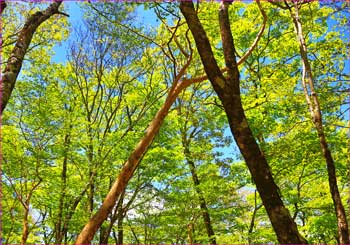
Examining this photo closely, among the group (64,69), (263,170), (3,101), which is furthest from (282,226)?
(64,69)

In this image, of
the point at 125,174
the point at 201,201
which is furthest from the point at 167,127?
the point at 125,174

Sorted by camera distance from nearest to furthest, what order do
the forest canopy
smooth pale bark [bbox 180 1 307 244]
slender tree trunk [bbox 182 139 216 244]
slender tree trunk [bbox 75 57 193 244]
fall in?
smooth pale bark [bbox 180 1 307 244]
slender tree trunk [bbox 75 57 193 244]
the forest canopy
slender tree trunk [bbox 182 139 216 244]

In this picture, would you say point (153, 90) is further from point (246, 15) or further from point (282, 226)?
point (282, 226)

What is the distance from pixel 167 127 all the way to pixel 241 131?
10.6 meters

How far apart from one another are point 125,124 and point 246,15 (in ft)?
25.2

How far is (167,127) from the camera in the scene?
13.7 m

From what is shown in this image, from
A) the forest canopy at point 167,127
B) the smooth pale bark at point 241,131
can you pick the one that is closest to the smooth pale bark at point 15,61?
the smooth pale bark at point 241,131

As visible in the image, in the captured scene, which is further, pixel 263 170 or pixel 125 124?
pixel 125 124

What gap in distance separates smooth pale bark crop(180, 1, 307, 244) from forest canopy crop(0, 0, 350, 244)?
4.37 metres

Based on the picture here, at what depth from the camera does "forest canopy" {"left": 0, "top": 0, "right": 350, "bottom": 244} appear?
10.4 metres

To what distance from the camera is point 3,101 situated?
3.16m

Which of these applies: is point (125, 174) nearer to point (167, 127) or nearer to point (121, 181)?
point (121, 181)

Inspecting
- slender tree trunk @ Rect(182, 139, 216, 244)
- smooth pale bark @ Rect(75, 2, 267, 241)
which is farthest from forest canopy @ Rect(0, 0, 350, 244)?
smooth pale bark @ Rect(75, 2, 267, 241)

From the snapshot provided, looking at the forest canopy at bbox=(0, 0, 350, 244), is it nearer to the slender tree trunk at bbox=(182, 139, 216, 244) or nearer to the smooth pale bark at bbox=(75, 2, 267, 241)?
the slender tree trunk at bbox=(182, 139, 216, 244)
